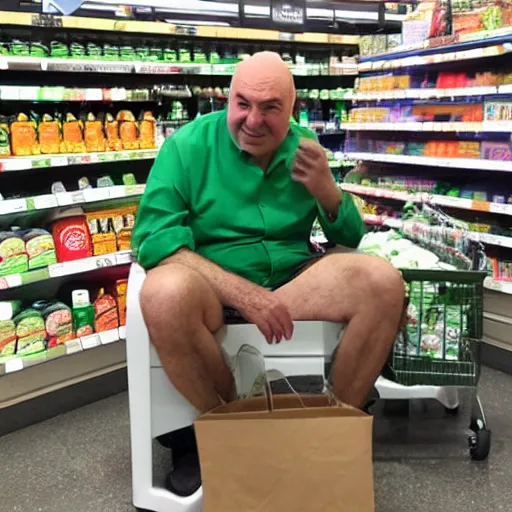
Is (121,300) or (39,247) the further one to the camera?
(121,300)

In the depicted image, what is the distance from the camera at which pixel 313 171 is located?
2.06 m

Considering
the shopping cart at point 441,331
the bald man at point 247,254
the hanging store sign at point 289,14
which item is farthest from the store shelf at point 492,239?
the hanging store sign at point 289,14

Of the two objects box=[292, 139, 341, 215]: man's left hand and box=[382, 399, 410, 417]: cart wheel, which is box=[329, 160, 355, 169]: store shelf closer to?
box=[382, 399, 410, 417]: cart wheel

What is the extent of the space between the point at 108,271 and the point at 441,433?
5.63ft

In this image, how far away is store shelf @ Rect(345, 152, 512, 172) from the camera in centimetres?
300

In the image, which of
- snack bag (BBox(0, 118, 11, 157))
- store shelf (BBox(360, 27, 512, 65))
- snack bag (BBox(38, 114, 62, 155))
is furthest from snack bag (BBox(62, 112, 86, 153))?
store shelf (BBox(360, 27, 512, 65))

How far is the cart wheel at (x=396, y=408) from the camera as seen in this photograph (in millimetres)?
2711

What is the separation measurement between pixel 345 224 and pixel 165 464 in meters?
1.09

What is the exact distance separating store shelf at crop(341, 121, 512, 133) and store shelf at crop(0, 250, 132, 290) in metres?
1.65

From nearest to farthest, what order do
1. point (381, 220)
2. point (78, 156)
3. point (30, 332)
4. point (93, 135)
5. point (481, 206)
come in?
point (30, 332) → point (78, 156) → point (93, 135) → point (481, 206) → point (381, 220)

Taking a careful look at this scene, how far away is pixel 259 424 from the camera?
1.60 m

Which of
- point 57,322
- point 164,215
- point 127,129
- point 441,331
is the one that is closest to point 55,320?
point 57,322

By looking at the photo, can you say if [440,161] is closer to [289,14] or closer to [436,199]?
[436,199]

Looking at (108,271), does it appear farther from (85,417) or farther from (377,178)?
(377,178)
